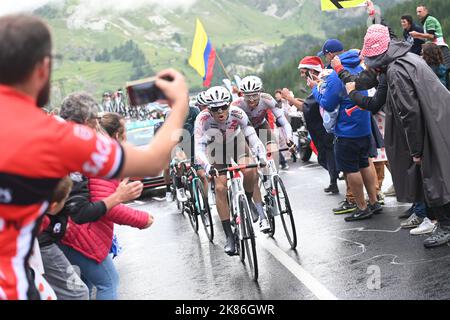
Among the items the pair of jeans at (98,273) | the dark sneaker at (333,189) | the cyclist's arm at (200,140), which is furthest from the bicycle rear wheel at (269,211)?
the pair of jeans at (98,273)

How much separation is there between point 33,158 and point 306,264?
215 inches

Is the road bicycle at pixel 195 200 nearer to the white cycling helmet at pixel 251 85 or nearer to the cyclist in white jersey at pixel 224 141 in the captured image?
the cyclist in white jersey at pixel 224 141

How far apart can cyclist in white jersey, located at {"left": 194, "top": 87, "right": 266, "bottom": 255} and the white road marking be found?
544 millimetres

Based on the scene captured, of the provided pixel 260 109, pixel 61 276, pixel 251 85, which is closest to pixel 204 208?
pixel 260 109

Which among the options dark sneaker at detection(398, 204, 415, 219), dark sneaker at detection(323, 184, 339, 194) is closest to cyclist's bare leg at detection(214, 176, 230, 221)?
dark sneaker at detection(398, 204, 415, 219)

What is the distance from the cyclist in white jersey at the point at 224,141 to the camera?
828cm

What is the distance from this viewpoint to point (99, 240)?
498 cm

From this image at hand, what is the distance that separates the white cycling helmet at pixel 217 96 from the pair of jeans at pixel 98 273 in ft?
11.6


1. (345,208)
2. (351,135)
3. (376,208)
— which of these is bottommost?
(345,208)

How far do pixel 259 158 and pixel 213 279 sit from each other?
154 cm

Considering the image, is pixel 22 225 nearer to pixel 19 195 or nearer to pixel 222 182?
pixel 19 195

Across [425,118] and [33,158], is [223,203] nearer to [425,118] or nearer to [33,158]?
[425,118]

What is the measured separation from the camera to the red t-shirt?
2.50 metres
